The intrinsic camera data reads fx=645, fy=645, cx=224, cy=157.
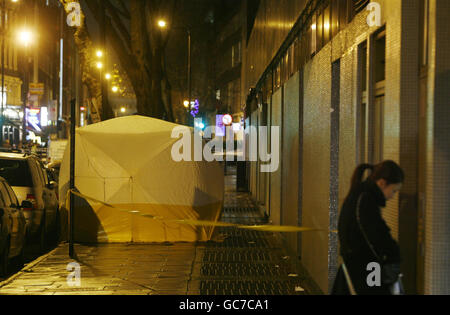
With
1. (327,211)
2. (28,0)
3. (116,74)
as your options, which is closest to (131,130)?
(327,211)

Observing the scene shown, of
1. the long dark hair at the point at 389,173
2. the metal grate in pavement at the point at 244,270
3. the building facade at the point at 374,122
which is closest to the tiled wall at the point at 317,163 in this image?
the building facade at the point at 374,122

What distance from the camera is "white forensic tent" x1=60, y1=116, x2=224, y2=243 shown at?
42.8ft

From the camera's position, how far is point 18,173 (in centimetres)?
1282

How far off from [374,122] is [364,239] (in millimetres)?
2124

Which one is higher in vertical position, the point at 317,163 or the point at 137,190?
the point at 317,163

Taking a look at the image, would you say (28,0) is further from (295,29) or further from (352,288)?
(352,288)

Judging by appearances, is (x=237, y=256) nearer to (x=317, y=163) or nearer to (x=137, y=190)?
(x=137, y=190)

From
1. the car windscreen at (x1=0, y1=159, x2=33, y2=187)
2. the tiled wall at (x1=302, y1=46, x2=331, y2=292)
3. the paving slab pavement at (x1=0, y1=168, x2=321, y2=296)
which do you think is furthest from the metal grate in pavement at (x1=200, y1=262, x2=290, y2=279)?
the car windscreen at (x1=0, y1=159, x2=33, y2=187)

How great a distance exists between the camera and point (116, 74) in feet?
151

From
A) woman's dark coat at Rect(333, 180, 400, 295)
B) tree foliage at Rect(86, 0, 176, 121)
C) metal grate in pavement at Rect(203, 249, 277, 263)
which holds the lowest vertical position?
metal grate in pavement at Rect(203, 249, 277, 263)

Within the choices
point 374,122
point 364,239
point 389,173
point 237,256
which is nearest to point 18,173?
point 237,256

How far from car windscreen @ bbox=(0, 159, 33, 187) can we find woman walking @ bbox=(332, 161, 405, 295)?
30.1 ft

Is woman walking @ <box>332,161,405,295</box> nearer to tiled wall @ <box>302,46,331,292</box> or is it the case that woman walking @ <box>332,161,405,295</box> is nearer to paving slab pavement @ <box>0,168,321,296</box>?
tiled wall @ <box>302,46,331,292</box>

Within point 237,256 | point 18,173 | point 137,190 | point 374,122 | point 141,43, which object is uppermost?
point 141,43
